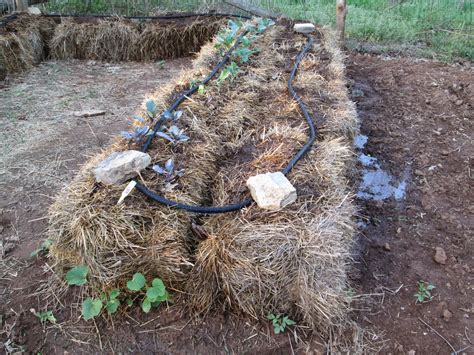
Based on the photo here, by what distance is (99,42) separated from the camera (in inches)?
209

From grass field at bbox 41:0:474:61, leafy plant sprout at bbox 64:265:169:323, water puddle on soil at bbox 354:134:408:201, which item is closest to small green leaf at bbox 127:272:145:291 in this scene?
leafy plant sprout at bbox 64:265:169:323

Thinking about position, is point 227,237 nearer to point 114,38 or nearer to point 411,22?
point 114,38

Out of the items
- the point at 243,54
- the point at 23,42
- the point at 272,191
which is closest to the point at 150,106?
the point at 272,191

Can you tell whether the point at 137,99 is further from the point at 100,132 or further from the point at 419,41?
the point at 419,41

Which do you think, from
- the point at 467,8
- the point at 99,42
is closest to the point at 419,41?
the point at 467,8

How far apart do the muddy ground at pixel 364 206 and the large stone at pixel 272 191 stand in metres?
0.60

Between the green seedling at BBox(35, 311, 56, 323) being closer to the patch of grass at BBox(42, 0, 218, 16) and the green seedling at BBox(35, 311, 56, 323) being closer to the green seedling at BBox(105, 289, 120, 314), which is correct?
the green seedling at BBox(105, 289, 120, 314)

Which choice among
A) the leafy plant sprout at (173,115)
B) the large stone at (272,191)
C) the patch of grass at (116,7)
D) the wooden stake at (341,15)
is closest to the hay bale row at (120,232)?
the large stone at (272,191)

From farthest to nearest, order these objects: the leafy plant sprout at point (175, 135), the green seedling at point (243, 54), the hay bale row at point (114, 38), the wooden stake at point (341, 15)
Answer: the hay bale row at point (114, 38) → the wooden stake at point (341, 15) → the green seedling at point (243, 54) → the leafy plant sprout at point (175, 135)

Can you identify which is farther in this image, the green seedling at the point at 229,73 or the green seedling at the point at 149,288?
the green seedling at the point at 229,73

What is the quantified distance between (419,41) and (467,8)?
144 cm

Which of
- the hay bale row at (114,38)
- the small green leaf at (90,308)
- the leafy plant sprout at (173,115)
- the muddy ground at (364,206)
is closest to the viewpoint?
the small green leaf at (90,308)

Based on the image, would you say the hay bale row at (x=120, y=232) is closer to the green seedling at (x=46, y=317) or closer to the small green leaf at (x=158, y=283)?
the small green leaf at (x=158, y=283)

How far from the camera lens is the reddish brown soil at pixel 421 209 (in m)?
2.01
